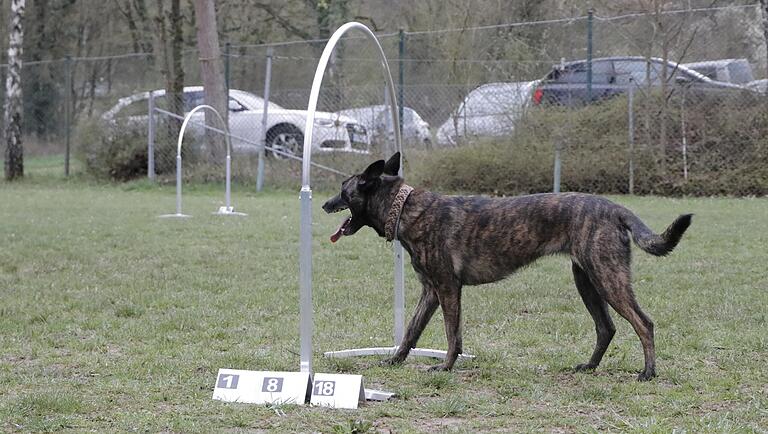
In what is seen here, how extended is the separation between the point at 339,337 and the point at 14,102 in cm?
1687

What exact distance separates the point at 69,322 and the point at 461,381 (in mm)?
3099

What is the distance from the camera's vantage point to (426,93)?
55.9 feet

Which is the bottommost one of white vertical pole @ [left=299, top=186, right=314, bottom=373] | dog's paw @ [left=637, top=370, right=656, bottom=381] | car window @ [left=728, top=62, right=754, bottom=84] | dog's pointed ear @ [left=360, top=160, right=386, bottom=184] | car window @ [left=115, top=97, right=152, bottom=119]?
dog's paw @ [left=637, top=370, right=656, bottom=381]

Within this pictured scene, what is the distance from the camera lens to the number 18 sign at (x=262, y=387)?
4.70 metres

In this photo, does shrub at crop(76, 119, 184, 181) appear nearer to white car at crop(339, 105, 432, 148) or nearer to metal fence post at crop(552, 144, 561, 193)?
white car at crop(339, 105, 432, 148)

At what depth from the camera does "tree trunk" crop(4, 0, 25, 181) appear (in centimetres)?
2106

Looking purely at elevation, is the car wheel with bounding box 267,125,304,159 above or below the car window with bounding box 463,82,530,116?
below

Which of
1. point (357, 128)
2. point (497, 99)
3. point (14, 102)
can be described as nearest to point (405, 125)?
point (357, 128)

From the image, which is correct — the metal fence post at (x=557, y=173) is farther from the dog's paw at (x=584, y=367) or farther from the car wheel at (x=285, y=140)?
the dog's paw at (x=584, y=367)

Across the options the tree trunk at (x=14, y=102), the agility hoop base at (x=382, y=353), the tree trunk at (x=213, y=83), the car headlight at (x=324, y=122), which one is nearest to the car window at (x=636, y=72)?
the car headlight at (x=324, y=122)

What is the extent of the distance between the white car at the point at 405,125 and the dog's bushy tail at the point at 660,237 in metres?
11.6

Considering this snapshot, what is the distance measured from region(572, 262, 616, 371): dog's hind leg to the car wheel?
1314 centimetres

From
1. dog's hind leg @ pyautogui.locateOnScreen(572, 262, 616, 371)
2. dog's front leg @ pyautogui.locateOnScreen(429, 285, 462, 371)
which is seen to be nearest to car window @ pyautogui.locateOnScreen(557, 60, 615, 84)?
dog's hind leg @ pyautogui.locateOnScreen(572, 262, 616, 371)

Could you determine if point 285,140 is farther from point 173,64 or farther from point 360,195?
point 360,195
